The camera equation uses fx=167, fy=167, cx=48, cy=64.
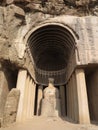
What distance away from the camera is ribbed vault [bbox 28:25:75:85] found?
51.0 ft

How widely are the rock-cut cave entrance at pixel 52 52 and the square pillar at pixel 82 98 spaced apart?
8.49ft

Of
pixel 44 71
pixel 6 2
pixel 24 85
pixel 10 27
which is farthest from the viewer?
pixel 44 71

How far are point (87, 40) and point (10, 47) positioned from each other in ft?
20.8

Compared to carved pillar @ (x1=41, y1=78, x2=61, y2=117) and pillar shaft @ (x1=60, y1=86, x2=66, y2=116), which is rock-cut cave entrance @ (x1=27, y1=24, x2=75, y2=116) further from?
carved pillar @ (x1=41, y1=78, x2=61, y2=117)

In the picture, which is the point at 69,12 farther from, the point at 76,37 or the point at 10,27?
the point at 10,27

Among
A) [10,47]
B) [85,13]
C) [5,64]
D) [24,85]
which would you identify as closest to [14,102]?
[24,85]

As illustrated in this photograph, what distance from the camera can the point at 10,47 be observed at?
13.7 metres

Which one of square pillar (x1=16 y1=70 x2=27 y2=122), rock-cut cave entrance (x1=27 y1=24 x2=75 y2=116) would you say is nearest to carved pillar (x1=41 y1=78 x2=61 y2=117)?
rock-cut cave entrance (x1=27 y1=24 x2=75 y2=116)

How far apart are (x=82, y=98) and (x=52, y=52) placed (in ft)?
29.0

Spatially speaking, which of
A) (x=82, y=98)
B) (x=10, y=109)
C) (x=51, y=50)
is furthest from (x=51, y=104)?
(x=51, y=50)

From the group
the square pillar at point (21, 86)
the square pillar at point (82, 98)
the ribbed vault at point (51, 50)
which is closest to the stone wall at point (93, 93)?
the square pillar at point (82, 98)

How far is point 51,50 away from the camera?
1941cm

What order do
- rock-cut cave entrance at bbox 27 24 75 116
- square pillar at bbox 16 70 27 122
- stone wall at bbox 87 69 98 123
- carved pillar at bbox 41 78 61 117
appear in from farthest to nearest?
1. rock-cut cave entrance at bbox 27 24 75 116
2. carved pillar at bbox 41 78 61 117
3. stone wall at bbox 87 69 98 123
4. square pillar at bbox 16 70 27 122

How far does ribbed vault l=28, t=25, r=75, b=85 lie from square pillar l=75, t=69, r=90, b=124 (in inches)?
110
